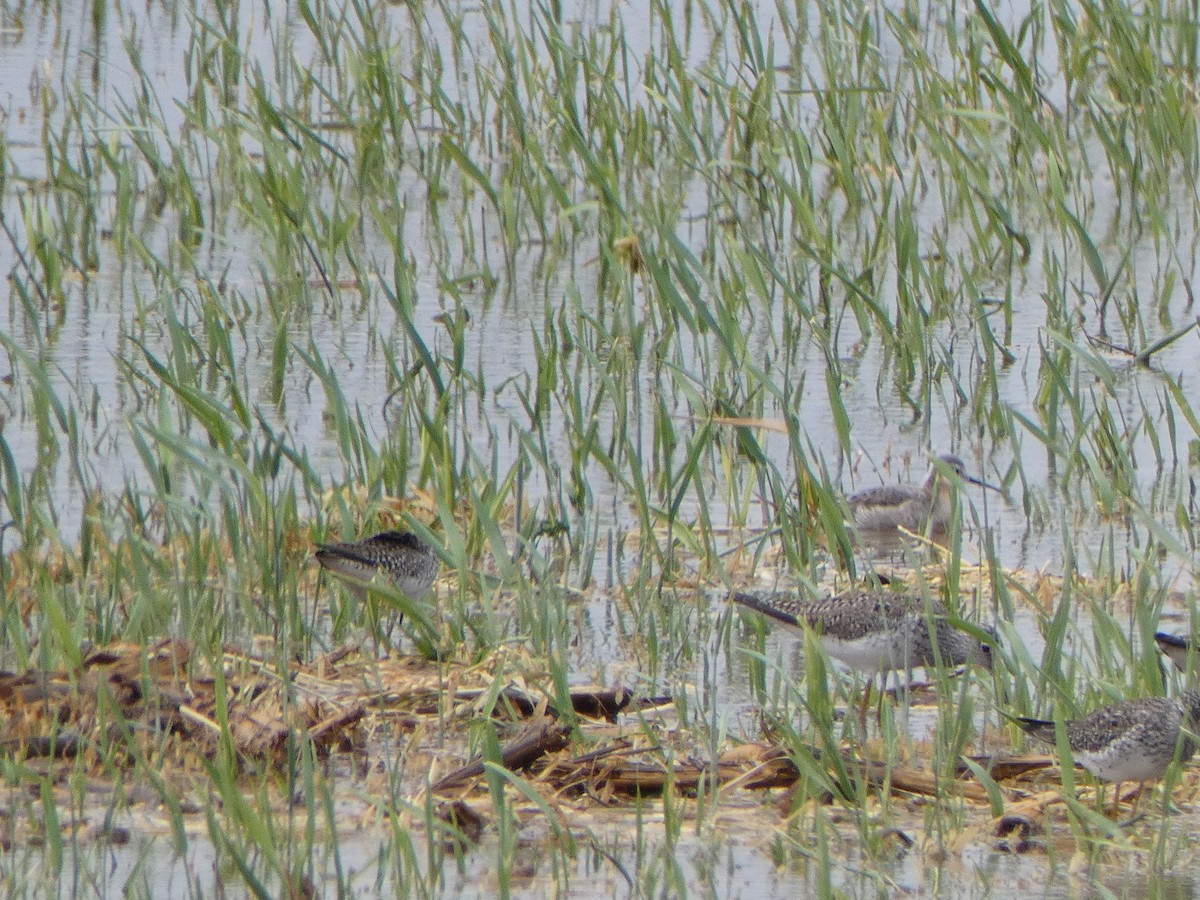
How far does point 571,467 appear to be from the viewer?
708cm

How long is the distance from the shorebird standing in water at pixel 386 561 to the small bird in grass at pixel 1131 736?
5.85ft

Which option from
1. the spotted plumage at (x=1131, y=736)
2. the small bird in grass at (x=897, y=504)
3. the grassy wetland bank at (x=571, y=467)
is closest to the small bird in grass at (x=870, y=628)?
the grassy wetland bank at (x=571, y=467)

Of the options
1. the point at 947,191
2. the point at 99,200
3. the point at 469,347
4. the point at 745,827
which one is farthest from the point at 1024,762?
the point at 99,200

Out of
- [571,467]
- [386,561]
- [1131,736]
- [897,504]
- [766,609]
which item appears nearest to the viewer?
[1131,736]

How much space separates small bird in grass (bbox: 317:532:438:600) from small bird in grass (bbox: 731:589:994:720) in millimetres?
863

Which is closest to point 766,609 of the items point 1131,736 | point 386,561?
point 386,561

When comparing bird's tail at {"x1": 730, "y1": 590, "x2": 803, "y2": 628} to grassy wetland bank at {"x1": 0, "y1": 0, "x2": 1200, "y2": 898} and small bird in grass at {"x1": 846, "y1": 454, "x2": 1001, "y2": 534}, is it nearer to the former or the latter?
A: grassy wetland bank at {"x1": 0, "y1": 0, "x2": 1200, "y2": 898}

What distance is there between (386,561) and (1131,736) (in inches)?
80.9

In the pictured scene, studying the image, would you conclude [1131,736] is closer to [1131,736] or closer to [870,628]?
[1131,736]

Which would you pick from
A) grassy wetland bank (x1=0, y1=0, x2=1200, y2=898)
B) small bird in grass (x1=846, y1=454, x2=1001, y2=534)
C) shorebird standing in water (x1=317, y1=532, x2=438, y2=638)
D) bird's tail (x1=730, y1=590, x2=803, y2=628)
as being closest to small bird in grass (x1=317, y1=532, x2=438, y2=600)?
shorebird standing in water (x1=317, y1=532, x2=438, y2=638)

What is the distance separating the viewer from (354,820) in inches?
178

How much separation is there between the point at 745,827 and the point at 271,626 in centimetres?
189

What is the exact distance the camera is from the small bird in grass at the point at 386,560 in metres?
5.95

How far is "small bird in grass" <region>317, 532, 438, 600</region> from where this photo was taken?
595 centimetres
